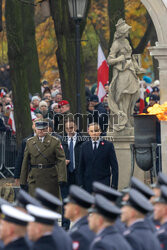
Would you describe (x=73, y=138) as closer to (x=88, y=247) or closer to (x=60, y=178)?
(x=60, y=178)

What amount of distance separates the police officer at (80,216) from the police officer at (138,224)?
14.6 inches

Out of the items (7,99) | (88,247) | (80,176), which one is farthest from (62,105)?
(88,247)

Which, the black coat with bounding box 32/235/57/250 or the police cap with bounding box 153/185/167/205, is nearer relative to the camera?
the black coat with bounding box 32/235/57/250

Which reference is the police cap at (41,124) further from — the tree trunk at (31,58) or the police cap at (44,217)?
the tree trunk at (31,58)

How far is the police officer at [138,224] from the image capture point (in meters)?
9.41

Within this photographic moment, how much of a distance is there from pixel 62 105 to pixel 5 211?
11180 mm

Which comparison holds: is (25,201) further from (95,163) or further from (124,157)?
(124,157)

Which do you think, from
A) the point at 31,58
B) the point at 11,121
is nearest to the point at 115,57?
the point at 11,121

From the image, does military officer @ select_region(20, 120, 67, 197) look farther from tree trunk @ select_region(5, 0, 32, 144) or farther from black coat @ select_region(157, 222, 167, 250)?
black coat @ select_region(157, 222, 167, 250)

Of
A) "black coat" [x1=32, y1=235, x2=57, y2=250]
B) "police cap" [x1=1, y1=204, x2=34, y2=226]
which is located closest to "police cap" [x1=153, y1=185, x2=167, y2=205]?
"black coat" [x1=32, y1=235, x2=57, y2=250]

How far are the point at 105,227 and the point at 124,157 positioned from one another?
12629 mm

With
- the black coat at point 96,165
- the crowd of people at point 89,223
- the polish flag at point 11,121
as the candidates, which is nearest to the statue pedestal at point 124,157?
the black coat at point 96,165

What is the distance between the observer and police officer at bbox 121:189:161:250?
9414mm

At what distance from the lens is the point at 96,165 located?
17000 millimetres
